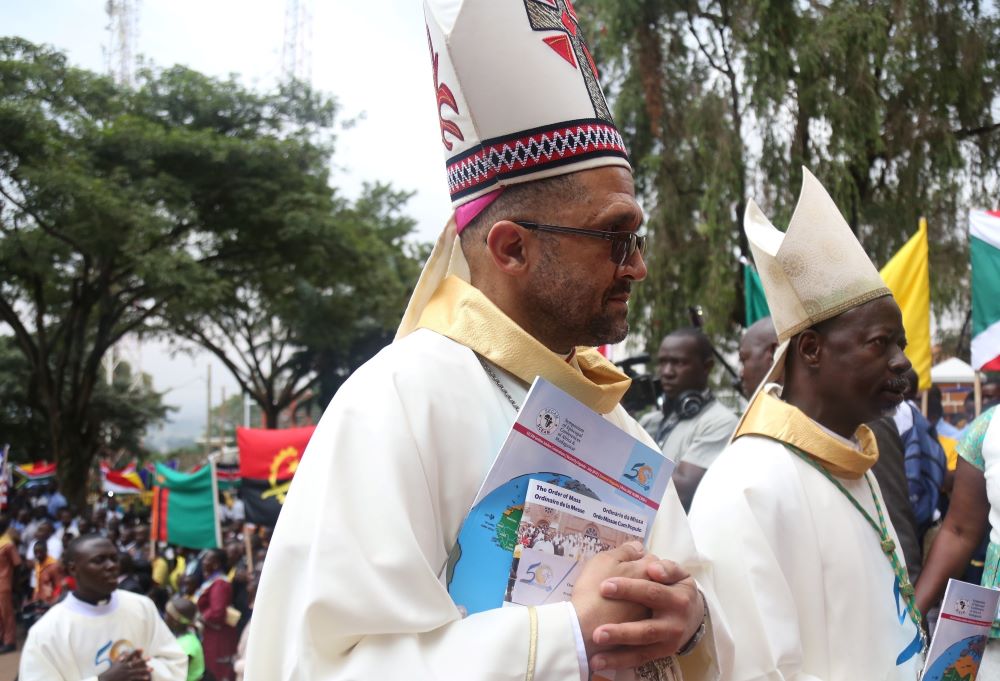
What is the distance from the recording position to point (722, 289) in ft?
42.3

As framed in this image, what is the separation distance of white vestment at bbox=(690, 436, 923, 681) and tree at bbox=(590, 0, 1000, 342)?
9984 millimetres

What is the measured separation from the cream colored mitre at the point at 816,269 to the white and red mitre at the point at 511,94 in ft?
4.06

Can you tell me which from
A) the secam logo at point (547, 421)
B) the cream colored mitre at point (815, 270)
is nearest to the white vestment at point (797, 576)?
the cream colored mitre at point (815, 270)

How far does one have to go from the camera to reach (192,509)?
11.2 metres

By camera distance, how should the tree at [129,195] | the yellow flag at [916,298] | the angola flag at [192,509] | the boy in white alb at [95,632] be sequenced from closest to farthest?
the boy in white alb at [95,632] < the yellow flag at [916,298] < the angola flag at [192,509] < the tree at [129,195]

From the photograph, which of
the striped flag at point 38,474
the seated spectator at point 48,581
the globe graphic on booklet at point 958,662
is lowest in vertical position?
the seated spectator at point 48,581

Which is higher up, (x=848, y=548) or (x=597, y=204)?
(x=597, y=204)

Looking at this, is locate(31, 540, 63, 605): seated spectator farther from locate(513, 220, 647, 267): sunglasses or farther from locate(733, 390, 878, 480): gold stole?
locate(513, 220, 647, 267): sunglasses

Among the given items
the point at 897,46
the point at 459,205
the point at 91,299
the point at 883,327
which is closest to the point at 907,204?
the point at 897,46

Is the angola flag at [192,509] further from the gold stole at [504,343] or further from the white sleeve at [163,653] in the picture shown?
the gold stole at [504,343]

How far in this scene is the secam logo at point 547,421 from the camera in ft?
5.91

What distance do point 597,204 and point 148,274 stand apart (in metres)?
17.2

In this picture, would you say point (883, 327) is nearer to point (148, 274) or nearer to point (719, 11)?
point (719, 11)

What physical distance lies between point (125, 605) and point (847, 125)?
9.71 metres
